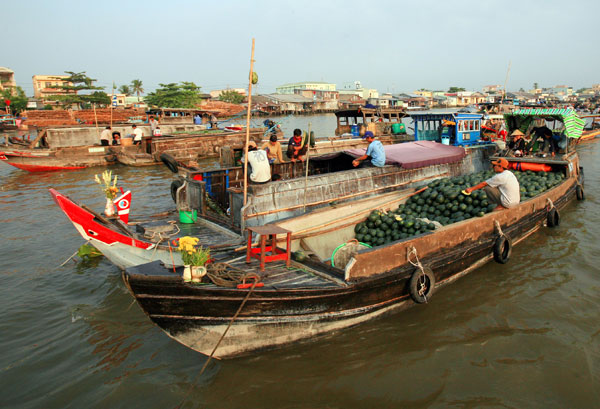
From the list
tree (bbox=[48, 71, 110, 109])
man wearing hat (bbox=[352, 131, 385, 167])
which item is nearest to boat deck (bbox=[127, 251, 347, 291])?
man wearing hat (bbox=[352, 131, 385, 167])

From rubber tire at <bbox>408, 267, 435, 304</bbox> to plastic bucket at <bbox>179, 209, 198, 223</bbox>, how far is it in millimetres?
5057

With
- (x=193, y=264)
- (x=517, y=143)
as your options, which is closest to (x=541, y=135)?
(x=517, y=143)

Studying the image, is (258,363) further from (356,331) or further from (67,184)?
(67,184)

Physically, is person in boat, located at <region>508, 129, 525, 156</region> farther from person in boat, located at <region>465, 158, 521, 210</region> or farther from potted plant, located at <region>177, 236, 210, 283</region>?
potted plant, located at <region>177, 236, 210, 283</region>

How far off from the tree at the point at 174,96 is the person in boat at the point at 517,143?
5425cm

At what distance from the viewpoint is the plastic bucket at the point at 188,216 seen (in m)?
8.39

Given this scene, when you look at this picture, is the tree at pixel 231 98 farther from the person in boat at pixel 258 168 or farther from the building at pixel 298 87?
the person in boat at pixel 258 168

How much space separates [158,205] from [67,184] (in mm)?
7393

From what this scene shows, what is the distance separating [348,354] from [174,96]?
2400 inches

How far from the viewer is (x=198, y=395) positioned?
4.71 metres

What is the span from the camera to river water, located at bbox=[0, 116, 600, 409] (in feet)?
15.4

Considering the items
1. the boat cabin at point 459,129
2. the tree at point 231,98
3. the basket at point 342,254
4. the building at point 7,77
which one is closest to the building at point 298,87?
the tree at point 231,98

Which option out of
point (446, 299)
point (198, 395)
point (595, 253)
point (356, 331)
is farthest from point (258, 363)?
point (595, 253)

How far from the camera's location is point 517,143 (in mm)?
13359
